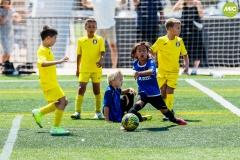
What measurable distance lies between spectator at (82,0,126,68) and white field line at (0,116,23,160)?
22.8ft

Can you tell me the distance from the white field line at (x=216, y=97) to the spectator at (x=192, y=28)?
2.43 meters

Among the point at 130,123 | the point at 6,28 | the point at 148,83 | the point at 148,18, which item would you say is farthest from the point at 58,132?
the point at 148,18

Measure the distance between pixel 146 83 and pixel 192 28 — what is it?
8185 millimetres

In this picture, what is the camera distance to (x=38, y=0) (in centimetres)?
1961

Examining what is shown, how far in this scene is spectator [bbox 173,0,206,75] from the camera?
57.4 ft

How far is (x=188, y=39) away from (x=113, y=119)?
8216 millimetres

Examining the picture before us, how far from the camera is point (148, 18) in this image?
1783 cm

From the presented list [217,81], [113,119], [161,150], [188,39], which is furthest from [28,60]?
[161,150]

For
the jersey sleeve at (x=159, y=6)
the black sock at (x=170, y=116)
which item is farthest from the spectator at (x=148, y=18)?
the black sock at (x=170, y=116)

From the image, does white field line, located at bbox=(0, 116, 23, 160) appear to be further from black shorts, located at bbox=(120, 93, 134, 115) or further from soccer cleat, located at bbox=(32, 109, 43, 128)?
black shorts, located at bbox=(120, 93, 134, 115)

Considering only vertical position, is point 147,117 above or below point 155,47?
below

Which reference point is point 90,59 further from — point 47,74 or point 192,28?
point 192,28

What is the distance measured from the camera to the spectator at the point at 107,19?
17.1m

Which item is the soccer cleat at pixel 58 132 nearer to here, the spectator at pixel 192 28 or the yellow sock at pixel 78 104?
the yellow sock at pixel 78 104
